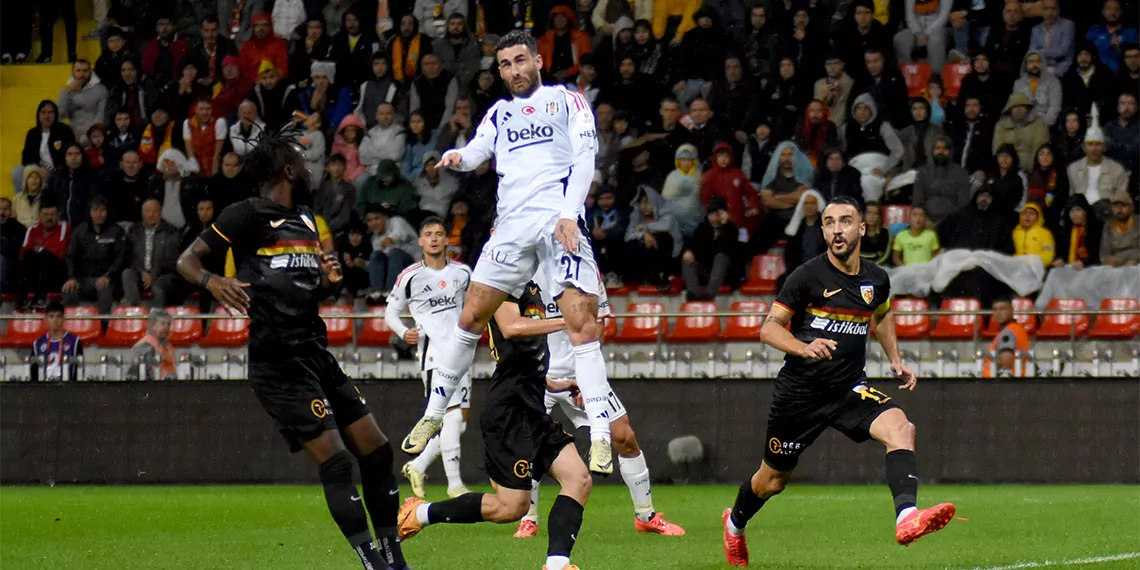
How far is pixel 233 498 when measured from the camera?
14453 mm

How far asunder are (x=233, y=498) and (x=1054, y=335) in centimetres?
848

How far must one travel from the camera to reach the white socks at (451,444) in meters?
13.2

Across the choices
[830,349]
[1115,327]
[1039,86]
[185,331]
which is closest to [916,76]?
[1039,86]

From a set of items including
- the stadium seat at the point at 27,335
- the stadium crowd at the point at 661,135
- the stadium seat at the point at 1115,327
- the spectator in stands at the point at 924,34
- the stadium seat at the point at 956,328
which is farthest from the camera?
the spectator in stands at the point at 924,34

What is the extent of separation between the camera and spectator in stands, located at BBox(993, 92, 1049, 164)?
690 inches

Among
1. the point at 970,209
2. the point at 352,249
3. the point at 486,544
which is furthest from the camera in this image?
the point at 352,249

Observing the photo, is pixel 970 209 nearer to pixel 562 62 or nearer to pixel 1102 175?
pixel 1102 175

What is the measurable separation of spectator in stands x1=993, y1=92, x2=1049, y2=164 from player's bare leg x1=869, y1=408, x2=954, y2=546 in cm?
1030

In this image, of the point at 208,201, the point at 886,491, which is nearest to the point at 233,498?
the point at 208,201

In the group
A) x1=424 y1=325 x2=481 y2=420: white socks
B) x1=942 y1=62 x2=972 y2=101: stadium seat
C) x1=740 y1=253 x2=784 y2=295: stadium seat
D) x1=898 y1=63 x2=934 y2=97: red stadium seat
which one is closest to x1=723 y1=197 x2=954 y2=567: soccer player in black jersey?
x1=424 y1=325 x2=481 y2=420: white socks

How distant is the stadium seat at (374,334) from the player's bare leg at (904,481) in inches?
344

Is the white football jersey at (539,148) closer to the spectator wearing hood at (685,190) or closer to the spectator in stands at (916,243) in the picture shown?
the spectator in stands at (916,243)

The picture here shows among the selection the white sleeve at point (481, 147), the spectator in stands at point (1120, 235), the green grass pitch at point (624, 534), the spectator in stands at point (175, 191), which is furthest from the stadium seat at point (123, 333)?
the spectator in stands at point (1120, 235)

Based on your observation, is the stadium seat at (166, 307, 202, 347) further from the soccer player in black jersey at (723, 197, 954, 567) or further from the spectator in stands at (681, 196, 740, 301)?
the soccer player in black jersey at (723, 197, 954, 567)
